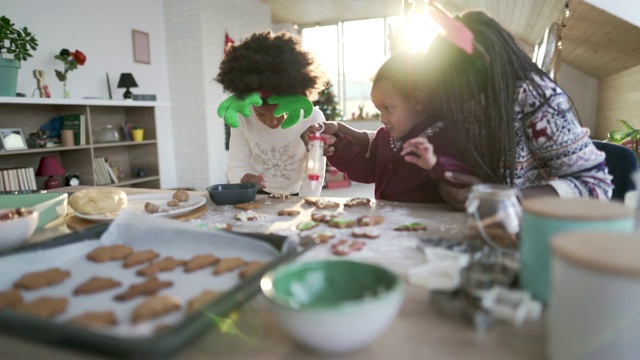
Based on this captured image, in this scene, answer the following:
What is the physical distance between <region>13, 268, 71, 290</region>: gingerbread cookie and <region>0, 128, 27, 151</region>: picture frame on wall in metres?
2.96

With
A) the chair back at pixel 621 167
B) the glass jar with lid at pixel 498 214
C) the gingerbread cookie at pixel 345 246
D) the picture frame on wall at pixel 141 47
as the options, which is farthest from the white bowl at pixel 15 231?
the picture frame on wall at pixel 141 47

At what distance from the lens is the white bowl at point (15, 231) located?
2.89 feet

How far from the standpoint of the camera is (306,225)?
42.0 inches

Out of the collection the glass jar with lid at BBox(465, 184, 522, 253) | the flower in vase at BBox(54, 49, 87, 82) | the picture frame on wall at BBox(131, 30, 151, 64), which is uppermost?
the picture frame on wall at BBox(131, 30, 151, 64)

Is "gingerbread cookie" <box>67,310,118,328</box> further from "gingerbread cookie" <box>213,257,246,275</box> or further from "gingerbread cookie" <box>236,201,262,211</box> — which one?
"gingerbread cookie" <box>236,201,262,211</box>

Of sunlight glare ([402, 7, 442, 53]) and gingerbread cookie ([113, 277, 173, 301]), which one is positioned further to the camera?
sunlight glare ([402, 7, 442, 53])

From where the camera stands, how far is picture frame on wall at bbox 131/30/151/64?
15.4 feet

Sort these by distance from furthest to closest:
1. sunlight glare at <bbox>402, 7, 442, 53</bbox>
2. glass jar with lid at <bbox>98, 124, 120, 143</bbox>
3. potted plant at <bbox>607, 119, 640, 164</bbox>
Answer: glass jar with lid at <bbox>98, 124, 120, 143</bbox>
potted plant at <bbox>607, 119, 640, 164</bbox>
sunlight glare at <bbox>402, 7, 442, 53</bbox>

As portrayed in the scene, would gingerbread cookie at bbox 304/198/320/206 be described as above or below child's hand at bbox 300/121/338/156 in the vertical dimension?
below

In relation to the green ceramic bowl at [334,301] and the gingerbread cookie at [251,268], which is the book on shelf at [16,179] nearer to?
the gingerbread cookie at [251,268]

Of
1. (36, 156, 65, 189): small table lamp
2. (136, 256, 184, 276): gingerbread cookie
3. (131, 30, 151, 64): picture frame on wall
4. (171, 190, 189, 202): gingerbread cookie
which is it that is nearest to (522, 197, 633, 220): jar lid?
(136, 256, 184, 276): gingerbread cookie

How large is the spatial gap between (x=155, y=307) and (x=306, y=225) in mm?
514

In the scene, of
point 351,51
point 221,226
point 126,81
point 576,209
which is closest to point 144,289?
point 221,226

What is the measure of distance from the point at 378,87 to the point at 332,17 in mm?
6717
